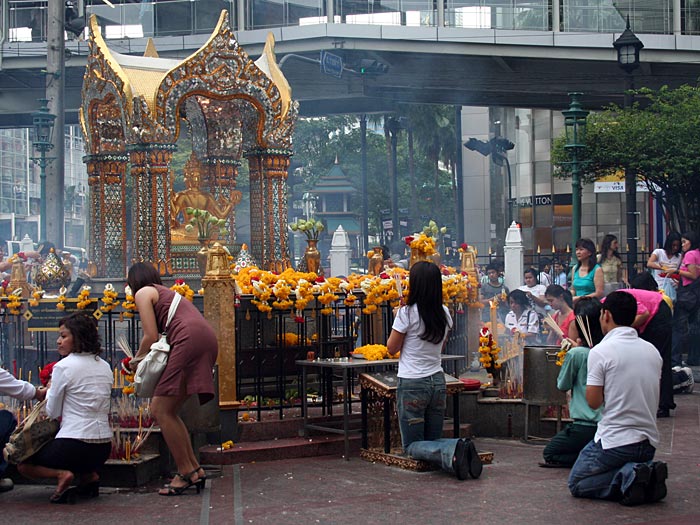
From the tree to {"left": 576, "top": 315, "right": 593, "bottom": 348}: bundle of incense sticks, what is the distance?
14.4 metres

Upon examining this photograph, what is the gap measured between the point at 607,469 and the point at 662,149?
16.5 meters

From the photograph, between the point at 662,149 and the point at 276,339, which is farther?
the point at 662,149

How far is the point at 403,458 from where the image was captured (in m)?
8.88

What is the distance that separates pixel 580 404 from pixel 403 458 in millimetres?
1528

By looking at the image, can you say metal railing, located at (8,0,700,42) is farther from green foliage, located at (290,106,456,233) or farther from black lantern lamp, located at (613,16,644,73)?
green foliage, located at (290,106,456,233)

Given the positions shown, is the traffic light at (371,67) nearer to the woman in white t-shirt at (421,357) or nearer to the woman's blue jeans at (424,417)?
the woman in white t-shirt at (421,357)

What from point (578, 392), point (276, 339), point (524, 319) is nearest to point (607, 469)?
point (578, 392)

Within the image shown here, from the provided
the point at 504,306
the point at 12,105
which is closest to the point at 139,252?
the point at 504,306

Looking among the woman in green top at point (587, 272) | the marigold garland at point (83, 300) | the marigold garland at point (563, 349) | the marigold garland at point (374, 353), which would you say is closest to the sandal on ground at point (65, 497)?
the marigold garland at point (83, 300)

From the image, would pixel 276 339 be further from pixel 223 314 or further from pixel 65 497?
pixel 65 497

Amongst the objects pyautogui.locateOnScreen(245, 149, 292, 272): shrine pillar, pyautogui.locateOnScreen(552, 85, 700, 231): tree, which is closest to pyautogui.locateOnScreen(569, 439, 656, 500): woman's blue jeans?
pyautogui.locateOnScreen(245, 149, 292, 272): shrine pillar

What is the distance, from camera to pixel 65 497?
777 centimetres

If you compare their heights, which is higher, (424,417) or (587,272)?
(587,272)

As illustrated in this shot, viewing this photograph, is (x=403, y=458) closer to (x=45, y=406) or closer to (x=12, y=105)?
(x=45, y=406)
